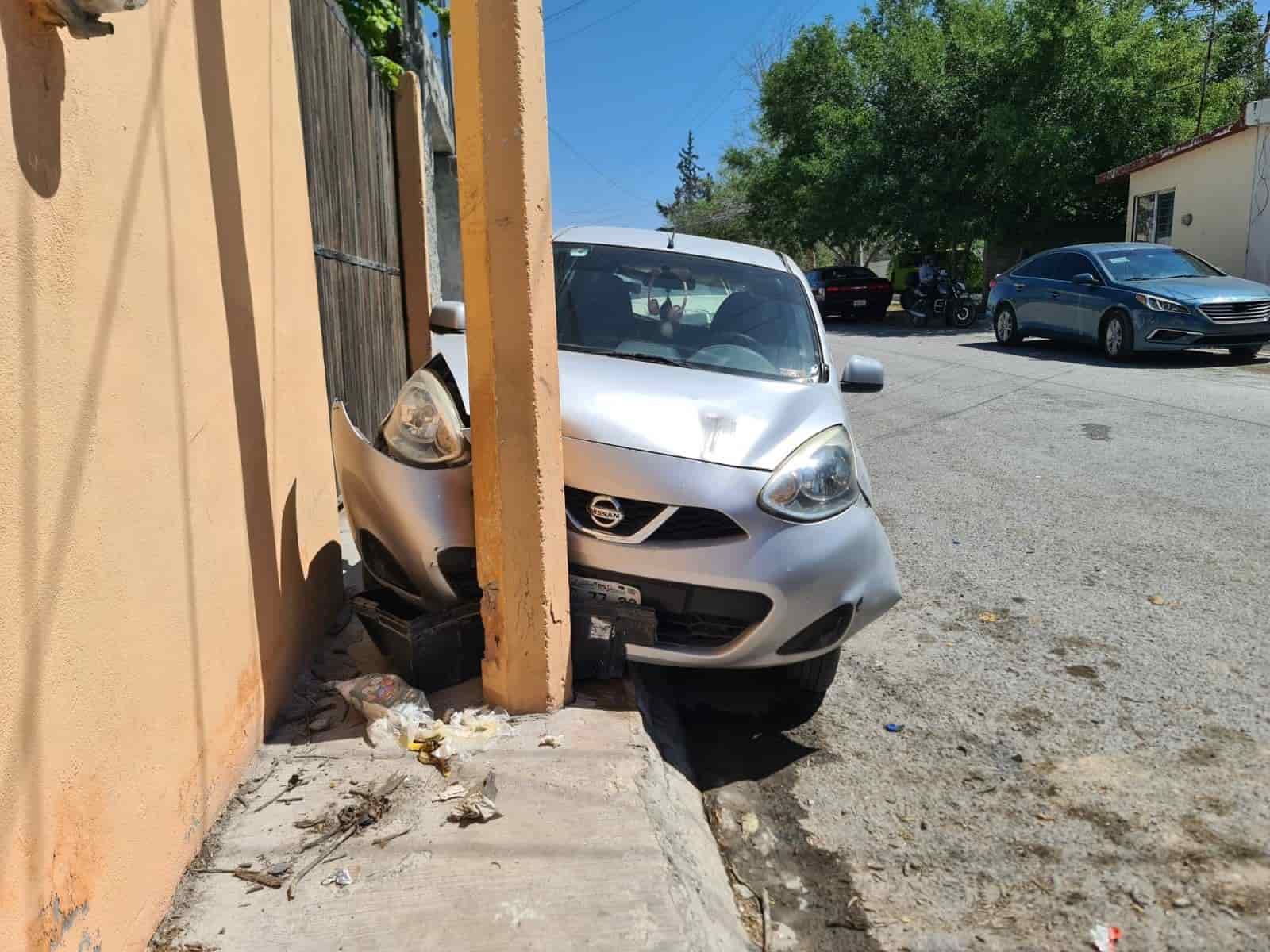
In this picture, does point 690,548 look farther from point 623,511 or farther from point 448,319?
point 448,319

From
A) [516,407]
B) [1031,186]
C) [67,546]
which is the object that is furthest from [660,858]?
[1031,186]

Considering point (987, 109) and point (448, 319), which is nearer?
point (448, 319)

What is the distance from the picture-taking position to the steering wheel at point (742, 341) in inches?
173

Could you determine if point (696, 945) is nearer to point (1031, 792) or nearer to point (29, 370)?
point (1031, 792)

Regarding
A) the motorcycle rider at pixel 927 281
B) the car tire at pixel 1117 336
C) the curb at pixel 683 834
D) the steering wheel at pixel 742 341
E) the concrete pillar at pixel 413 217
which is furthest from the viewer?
the motorcycle rider at pixel 927 281

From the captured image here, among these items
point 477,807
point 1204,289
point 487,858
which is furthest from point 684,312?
point 1204,289

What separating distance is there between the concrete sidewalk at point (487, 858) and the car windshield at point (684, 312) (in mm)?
1675

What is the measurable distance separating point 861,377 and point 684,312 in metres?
0.91

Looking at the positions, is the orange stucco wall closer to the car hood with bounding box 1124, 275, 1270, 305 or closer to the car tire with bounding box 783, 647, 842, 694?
the car tire with bounding box 783, 647, 842, 694

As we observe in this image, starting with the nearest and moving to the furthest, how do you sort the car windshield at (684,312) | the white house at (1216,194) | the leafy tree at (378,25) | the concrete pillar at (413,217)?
the car windshield at (684,312), the concrete pillar at (413,217), the leafy tree at (378,25), the white house at (1216,194)

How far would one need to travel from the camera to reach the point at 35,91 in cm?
184

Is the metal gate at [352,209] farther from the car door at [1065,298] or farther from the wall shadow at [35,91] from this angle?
the car door at [1065,298]

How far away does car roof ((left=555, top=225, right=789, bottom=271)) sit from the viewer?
485 centimetres

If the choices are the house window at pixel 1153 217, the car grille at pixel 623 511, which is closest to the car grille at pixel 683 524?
the car grille at pixel 623 511
